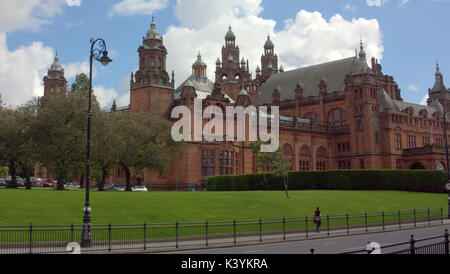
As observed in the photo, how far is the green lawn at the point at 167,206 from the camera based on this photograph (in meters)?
29.8

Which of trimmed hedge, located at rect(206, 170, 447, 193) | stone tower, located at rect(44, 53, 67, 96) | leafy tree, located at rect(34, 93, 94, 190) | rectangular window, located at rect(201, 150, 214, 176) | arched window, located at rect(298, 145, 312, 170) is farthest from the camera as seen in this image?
stone tower, located at rect(44, 53, 67, 96)

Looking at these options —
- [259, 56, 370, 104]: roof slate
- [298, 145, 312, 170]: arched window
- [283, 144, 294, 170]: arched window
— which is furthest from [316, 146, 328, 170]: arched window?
[259, 56, 370, 104]: roof slate

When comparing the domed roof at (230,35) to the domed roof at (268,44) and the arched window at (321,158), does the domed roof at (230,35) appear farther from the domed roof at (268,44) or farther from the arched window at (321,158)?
the arched window at (321,158)

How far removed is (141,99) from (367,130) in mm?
41829

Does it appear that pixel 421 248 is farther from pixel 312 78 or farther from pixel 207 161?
pixel 312 78

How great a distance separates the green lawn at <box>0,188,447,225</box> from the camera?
2978 centimetres

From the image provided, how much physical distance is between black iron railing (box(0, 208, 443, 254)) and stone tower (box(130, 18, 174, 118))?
4120 cm

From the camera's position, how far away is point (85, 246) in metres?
23.9

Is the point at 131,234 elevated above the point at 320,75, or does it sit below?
below

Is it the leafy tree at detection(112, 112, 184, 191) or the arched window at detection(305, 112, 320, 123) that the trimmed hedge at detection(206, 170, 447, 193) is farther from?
the arched window at detection(305, 112, 320, 123)

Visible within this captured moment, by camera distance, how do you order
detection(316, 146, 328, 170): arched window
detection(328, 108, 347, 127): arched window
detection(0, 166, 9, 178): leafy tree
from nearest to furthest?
detection(0, 166, 9, 178): leafy tree → detection(316, 146, 328, 170): arched window → detection(328, 108, 347, 127): arched window

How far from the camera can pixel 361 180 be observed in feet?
205
